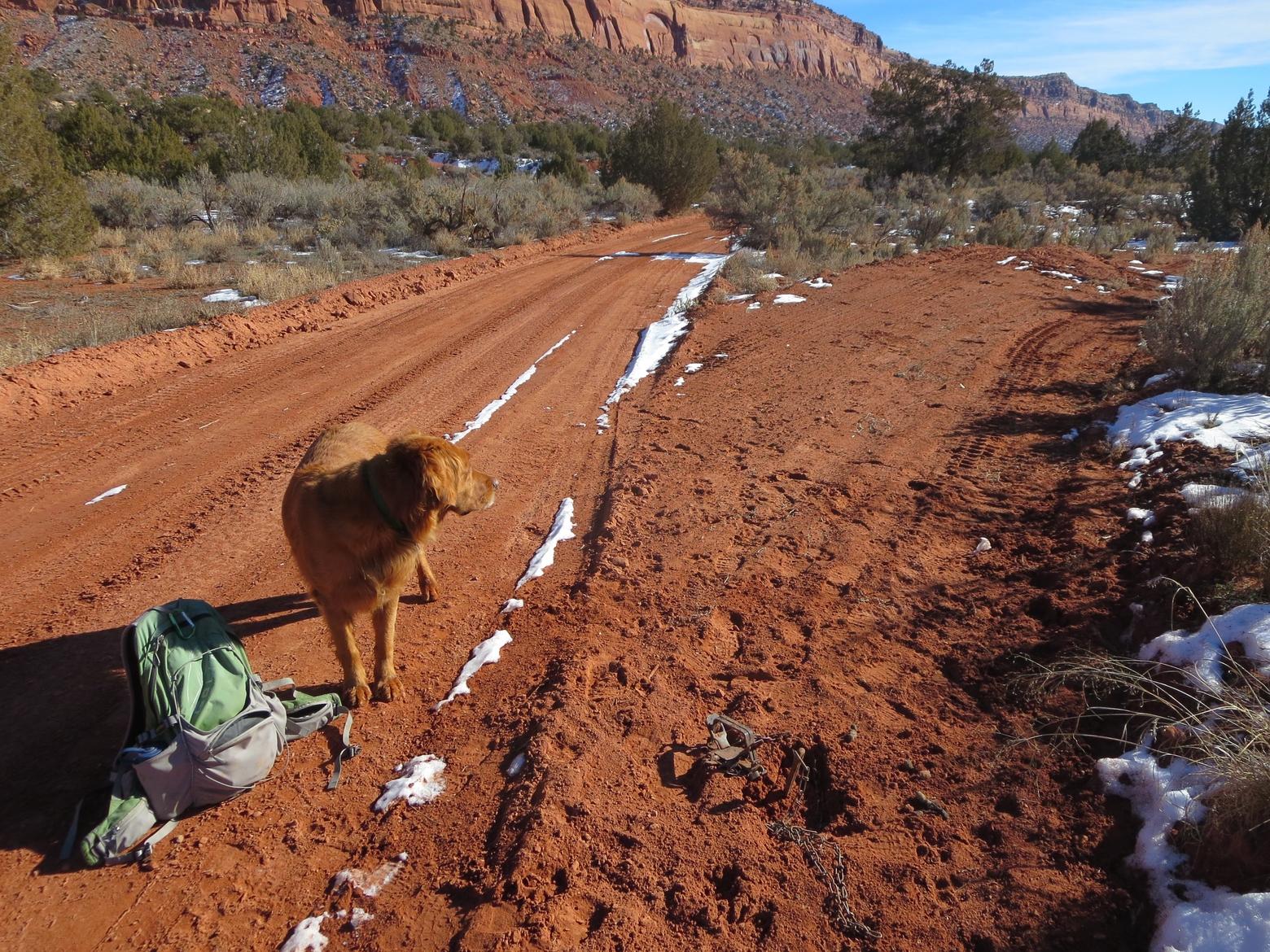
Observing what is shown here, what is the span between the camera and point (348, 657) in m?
3.86

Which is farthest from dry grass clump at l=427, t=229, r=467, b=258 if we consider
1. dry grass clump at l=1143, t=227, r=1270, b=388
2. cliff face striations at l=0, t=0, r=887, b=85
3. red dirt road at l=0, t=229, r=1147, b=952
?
cliff face striations at l=0, t=0, r=887, b=85

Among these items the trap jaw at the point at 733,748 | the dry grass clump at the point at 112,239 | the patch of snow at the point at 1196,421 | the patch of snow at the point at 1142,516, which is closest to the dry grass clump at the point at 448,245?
the dry grass clump at the point at 112,239

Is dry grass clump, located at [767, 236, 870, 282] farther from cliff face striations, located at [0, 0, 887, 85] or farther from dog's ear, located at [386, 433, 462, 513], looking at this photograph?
cliff face striations, located at [0, 0, 887, 85]

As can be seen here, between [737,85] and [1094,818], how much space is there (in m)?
120

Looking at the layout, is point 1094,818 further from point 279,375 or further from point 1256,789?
point 279,375

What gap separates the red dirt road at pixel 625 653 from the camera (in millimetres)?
2703

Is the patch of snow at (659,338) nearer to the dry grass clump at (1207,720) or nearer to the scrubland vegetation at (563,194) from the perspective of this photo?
the scrubland vegetation at (563,194)

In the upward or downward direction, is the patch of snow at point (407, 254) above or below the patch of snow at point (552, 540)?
above

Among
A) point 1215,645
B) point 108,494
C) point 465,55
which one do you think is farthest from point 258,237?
point 465,55

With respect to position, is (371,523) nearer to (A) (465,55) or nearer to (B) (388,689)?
(B) (388,689)

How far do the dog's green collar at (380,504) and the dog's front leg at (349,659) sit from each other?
64 centimetres

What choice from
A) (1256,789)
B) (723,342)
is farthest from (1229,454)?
(723,342)

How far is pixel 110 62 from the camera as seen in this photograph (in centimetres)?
6638

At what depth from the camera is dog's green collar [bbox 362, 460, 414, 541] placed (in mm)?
3480
